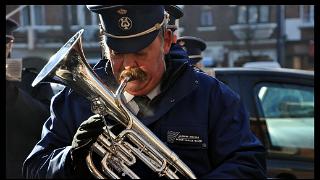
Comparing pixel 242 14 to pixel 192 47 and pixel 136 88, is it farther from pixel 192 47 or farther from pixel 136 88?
pixel 136 88

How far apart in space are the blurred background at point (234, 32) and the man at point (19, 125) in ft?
59.6

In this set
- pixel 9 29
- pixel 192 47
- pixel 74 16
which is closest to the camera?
pixel 9 29

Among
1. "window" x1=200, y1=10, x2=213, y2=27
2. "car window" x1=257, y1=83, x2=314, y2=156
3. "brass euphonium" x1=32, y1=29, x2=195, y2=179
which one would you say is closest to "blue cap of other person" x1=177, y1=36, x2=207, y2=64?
"car window" x1=257, y1=83, x2=314, y2=156

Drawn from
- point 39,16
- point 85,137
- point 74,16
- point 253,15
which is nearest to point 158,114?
point 85,137

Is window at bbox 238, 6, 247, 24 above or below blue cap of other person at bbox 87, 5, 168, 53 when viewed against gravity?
below

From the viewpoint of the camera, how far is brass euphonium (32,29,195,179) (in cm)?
189

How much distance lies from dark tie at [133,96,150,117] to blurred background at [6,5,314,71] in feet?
63.6

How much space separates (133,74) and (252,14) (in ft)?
69.4

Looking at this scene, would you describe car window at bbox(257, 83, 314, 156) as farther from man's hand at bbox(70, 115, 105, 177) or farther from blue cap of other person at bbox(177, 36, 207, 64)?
man's hand at bbox(70, 115, 105, 177)

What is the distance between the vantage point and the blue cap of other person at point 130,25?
1.97 m

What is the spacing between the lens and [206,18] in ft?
72.2

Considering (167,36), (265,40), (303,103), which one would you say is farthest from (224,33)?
(167,36)

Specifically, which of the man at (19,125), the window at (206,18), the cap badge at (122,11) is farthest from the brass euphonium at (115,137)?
the window at (206,18)

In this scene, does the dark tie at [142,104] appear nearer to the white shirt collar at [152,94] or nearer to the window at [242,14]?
the white shirt collar at [152,94]
